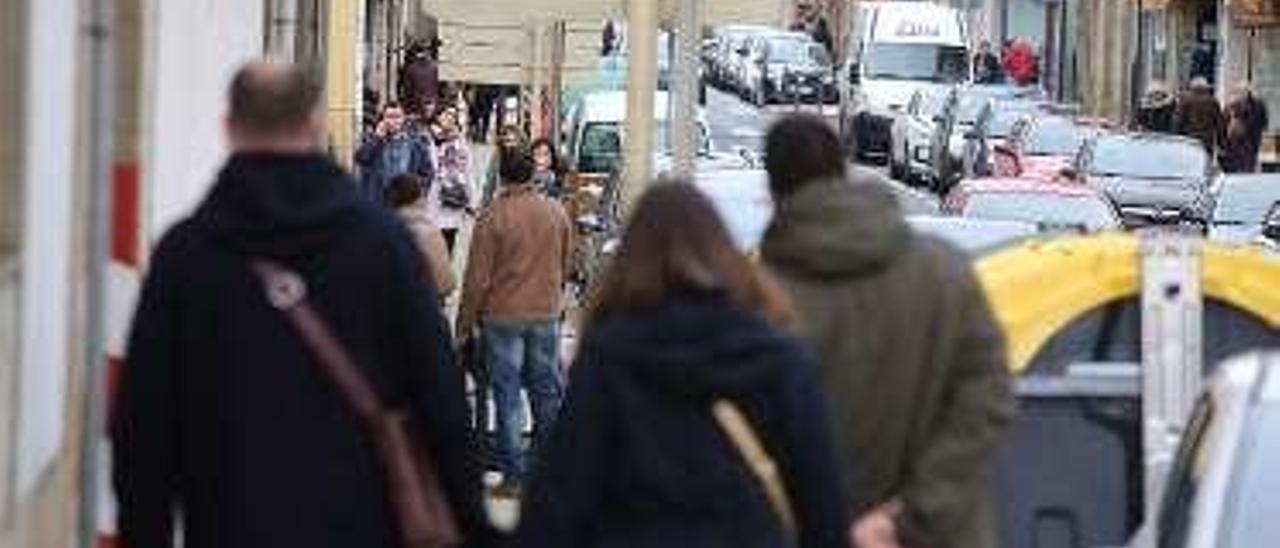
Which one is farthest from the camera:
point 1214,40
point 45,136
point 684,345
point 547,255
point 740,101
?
point 740,101

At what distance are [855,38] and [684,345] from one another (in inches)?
2128

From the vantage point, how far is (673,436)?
20.5ft

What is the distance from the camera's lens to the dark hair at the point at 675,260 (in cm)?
629

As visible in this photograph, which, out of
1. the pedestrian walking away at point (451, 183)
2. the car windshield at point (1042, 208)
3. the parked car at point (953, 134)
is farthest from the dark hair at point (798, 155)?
the parked car at point (953, 134)

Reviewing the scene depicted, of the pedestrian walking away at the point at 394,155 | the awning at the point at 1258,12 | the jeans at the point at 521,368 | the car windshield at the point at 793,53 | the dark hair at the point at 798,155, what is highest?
the awning at the point at 1258,12

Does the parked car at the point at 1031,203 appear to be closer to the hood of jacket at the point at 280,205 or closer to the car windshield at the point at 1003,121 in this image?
the hood of jacket at the point at 280,205

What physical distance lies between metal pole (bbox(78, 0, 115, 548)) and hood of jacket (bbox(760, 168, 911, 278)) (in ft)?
5.51

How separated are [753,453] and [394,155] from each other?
16520 millimetres

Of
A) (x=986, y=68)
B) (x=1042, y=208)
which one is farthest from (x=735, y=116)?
(x=1042, y=208)

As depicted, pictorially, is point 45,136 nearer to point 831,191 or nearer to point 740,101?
point 831,191

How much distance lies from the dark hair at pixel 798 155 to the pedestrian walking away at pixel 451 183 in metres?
14.1

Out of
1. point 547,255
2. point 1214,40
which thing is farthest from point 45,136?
point 1214,40

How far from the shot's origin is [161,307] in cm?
642

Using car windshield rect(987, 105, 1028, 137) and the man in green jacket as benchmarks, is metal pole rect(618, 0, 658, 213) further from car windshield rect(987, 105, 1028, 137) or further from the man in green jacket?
car windshield rect(987, 105, 1028, 137)
